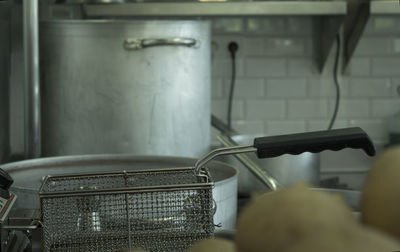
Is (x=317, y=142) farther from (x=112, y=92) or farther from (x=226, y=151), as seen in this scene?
(x=112, y=92)

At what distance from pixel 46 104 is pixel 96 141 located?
16 cm

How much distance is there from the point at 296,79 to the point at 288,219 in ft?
6.93

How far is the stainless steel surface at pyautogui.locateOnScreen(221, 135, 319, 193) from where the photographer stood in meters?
1.69

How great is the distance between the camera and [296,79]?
2.43 metres

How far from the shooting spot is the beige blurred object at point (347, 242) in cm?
31

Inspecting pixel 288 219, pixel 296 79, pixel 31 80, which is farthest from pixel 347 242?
pixel 296 79

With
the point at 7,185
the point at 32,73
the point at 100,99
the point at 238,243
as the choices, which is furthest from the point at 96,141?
the point at 238,243

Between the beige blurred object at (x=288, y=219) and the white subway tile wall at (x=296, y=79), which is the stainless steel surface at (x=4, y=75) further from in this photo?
the beige blurred object at (x=288, y=219)

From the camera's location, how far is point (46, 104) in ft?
5.66

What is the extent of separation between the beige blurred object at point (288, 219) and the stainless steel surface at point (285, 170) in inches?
50.0

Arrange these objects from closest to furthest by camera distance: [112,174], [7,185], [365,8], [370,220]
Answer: [370,220]
[7,185]
[112,174]
[365,8]

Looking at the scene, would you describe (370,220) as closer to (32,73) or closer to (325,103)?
(32,73)

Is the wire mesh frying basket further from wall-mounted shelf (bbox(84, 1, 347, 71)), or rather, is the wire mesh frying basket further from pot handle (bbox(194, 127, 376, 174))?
wall-mounted shelf (bbox(84, 1, 347, 71))

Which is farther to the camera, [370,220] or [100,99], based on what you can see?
[100,99]
